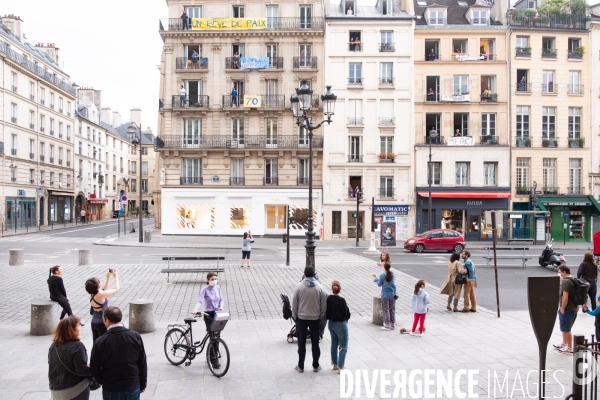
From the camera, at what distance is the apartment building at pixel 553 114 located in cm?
3988

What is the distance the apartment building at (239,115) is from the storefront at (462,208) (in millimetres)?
Result: 8306

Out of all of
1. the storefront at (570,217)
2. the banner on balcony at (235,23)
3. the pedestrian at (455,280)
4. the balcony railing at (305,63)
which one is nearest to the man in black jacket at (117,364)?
the pedestrian at (455,280)

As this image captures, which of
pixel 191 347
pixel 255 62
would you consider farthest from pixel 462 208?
pixel 191 347

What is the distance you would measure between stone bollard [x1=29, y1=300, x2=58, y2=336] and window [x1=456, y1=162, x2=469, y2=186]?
113 ft

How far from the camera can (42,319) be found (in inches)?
420

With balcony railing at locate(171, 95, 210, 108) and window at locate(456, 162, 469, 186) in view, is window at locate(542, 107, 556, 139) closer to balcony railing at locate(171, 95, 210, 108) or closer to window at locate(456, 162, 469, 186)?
window at locate(456, 162, 469, 186)

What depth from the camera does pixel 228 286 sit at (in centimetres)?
1712

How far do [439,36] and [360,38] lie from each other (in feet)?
20.4

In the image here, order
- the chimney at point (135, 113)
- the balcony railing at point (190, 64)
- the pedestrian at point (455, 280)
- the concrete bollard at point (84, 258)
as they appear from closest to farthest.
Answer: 1. the pedestrian at point (455, 280)
2. the concrete bollard at point (84, 258)
3. the balcony railing at point (190, 64)
4. the chimney at point (135, 113)

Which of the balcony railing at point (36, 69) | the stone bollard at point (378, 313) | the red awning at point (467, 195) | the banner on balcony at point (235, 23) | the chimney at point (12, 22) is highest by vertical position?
the chimney at point (12, 22)

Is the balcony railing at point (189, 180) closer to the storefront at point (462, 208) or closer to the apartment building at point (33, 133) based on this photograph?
the apartment building at point (33, 133)

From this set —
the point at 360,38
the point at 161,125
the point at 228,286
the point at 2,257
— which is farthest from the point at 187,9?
the point at 228,286

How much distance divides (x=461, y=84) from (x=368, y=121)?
25.8 feet

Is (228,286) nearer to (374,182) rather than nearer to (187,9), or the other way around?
(374,182)
